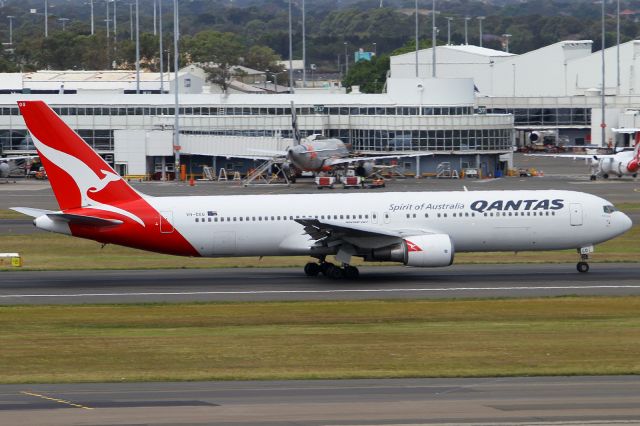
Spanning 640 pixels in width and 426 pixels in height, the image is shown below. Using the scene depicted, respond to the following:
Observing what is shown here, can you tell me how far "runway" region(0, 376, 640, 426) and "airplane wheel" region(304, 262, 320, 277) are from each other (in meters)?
21.3

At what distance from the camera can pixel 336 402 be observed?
90.6 ft

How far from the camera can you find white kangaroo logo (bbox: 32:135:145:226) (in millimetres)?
49188

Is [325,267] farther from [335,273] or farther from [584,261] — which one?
[584,261]

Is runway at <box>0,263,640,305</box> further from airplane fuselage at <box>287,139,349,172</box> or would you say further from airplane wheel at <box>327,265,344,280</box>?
airplane fuselage at <box>287,139,349,172</box>

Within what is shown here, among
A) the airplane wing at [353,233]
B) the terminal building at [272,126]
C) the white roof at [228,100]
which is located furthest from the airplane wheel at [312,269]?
the white roof at [228,100]

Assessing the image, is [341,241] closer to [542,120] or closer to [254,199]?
[254,199]

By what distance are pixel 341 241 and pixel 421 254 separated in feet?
11.3

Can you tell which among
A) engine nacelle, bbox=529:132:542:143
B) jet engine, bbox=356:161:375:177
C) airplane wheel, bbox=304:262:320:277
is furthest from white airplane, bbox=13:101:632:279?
engine nacelle, bbox=529:132:542:143

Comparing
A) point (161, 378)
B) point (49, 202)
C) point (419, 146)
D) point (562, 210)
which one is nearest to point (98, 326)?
point (161, 378)

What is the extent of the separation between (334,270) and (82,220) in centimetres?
1011

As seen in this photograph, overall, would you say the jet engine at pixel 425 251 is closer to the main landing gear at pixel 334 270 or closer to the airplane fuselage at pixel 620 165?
the main landing gear at pixel 334 270

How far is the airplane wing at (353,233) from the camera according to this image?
48.3 meters

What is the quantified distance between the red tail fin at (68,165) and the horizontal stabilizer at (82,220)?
105cm

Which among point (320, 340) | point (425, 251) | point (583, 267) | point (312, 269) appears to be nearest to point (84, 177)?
point (312, 269)
